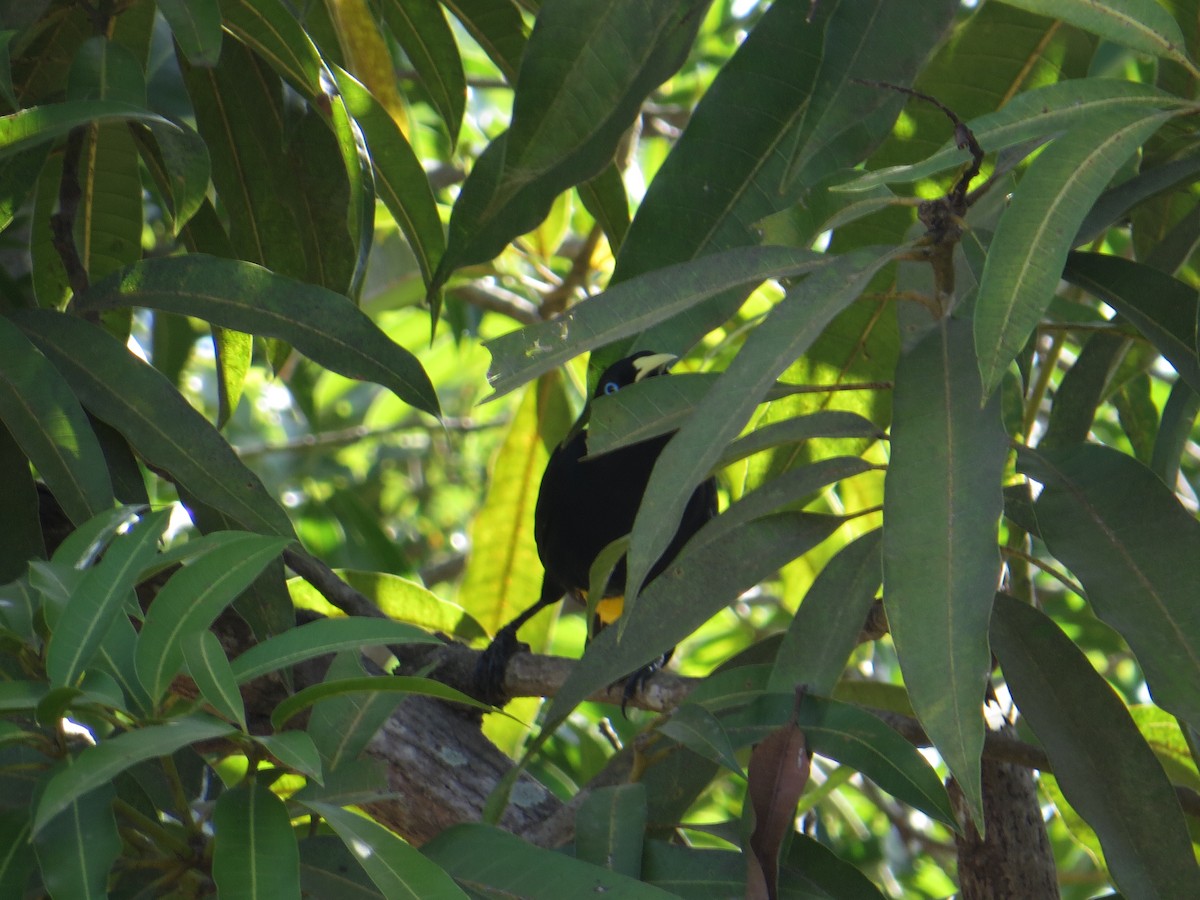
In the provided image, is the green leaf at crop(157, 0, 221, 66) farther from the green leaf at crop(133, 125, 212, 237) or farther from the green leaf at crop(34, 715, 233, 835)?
the green leaf at crop(34, 715, 233, 835)

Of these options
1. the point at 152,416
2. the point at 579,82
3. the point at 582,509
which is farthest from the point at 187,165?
the point at 582,509

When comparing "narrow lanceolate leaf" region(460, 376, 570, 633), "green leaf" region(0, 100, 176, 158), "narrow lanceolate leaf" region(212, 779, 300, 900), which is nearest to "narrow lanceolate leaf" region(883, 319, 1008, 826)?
"narrow lanceolate leaf" region(212, 779, 300, 900)

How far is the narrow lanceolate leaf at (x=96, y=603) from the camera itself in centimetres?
89

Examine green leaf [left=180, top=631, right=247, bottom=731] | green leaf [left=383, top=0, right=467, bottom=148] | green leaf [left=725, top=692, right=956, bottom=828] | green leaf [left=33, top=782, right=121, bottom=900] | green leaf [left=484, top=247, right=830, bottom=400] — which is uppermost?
green leaf [left=383, top=0, right=467, bottom=148]

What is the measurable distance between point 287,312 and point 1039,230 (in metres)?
0.81

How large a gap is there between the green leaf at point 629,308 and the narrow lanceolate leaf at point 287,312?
0.31 m

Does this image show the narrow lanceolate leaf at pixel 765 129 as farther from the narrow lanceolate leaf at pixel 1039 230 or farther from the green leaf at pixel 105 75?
the green leaf at pixel 105 75

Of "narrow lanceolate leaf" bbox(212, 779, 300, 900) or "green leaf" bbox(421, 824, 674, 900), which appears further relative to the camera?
"green leaf" bbox(421, 824, 674, 900)

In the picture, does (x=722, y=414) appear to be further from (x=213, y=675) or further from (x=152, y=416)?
(x=152, y=416)

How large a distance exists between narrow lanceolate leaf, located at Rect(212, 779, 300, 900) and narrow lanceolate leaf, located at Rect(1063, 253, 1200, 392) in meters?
0.86

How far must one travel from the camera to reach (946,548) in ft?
3.15

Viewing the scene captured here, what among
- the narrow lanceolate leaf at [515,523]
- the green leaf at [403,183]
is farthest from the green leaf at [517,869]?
the narrow lanceolate leaf at [515,523]

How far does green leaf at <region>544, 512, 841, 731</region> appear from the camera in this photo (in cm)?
123

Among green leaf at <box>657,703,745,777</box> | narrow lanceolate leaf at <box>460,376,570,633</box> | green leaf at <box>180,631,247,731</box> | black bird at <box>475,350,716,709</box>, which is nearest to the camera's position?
green leaf at <box>180,631,247,731</box>
